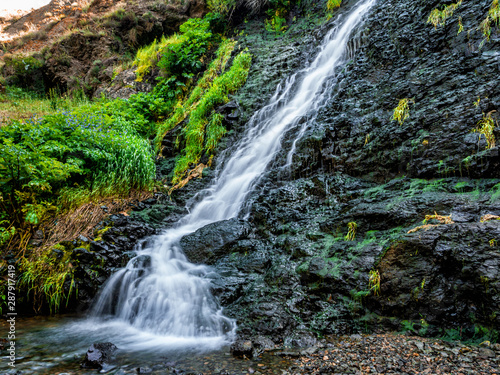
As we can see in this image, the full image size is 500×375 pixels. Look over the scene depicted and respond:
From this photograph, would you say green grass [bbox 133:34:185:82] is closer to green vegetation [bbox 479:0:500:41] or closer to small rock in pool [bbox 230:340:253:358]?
green vegetation [bbox 479:0:500:41]

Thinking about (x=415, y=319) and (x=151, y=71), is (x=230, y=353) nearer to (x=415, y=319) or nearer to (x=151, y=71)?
(x=415, y=319)

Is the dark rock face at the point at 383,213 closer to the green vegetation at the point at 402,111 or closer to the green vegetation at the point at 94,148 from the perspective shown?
the green vegetation at the point at 402,111

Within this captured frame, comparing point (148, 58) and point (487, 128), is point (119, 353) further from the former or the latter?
point (148, 58)

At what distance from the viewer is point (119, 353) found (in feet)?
10.0

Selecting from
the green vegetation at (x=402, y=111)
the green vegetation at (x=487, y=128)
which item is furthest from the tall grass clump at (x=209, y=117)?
the green vegetation at (x=487, y=128)

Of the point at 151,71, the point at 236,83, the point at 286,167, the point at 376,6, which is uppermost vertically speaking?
the point at 151,71

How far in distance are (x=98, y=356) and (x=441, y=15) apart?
7.99 metres

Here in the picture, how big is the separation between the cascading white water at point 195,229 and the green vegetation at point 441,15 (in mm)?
2334

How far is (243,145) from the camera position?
7.32 meters

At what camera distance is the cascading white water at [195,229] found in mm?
3740

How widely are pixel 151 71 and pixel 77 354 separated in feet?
38.0

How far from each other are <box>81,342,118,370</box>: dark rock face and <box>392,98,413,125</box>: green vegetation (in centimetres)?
533

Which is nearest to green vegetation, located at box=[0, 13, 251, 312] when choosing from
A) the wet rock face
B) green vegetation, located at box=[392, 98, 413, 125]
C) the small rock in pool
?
the small rock in pool

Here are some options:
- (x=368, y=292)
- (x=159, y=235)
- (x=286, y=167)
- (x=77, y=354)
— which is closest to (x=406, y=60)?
(x=286, y=167)
